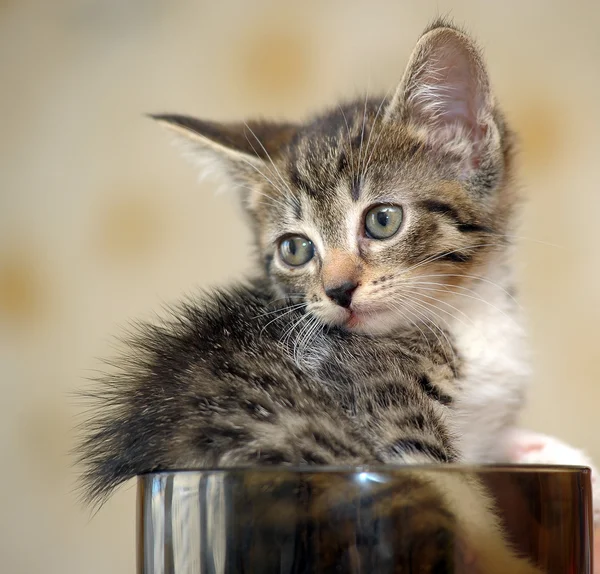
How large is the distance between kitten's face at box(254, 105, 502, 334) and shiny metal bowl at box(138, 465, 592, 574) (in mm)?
330

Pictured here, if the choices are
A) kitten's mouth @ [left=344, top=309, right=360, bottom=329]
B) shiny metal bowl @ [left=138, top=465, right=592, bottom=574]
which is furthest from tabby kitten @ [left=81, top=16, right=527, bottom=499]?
shiny metal bowl @ [left=138, top=465, right=592, bottom=574]

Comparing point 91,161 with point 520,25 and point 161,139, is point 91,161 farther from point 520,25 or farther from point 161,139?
point 520,25

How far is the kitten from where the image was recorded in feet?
1.90

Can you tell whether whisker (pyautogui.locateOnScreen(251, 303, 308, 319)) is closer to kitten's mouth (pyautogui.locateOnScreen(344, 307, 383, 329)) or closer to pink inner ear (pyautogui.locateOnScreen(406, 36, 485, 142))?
kitten's mouth (pyautogui.locateOnScreen(344, 307, 383, 329))

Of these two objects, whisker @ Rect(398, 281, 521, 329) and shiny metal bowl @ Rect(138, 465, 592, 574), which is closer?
shiny metal bowl @ Rect(138, 465, 592, 574)

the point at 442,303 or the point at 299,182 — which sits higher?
the point at 299,182

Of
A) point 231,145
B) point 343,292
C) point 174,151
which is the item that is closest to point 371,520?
point 343,292

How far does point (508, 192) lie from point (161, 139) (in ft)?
2.38

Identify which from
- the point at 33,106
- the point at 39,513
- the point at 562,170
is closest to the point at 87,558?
the point at 39,513

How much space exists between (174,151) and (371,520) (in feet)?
3.44

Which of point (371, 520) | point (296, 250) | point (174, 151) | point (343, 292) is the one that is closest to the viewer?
point (371, 520)

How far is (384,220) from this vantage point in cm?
75

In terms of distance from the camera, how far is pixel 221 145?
0.89m

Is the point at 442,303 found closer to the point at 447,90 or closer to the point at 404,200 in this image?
the point at 404,200
